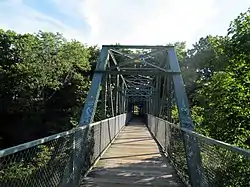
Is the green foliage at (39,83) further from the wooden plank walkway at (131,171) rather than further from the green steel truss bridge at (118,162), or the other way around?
the green steel truss bridge at (118,162)

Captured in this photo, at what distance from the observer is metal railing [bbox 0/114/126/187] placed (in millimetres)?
2459

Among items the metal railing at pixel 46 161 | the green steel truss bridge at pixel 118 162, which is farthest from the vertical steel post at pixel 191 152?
the metal railing at pixel 46 161

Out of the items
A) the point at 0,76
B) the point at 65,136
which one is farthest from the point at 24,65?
the point at 65,136

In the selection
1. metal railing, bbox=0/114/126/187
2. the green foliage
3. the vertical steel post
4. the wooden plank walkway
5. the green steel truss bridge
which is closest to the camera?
metal railing, bbox=0/114/126/187

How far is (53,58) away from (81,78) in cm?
299

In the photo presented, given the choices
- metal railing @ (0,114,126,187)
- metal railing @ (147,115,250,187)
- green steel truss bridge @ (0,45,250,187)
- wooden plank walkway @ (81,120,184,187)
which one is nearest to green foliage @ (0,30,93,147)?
wooden plank walkway @ (81,120,184,187)

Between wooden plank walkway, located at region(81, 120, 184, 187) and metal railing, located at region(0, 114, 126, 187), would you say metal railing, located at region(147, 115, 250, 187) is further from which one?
metal railing, located at region(0, 114, 126, 187)

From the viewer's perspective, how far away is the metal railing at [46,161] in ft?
8.07

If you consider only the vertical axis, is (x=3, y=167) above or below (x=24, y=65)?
below

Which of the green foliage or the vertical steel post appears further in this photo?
the green foliage

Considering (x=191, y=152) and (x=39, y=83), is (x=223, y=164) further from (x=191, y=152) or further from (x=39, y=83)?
(x=39, y=83)

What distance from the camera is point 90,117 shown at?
19.9ft

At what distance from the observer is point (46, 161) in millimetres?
3504

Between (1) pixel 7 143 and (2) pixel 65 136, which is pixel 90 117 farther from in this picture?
(1) pixel 7 143
